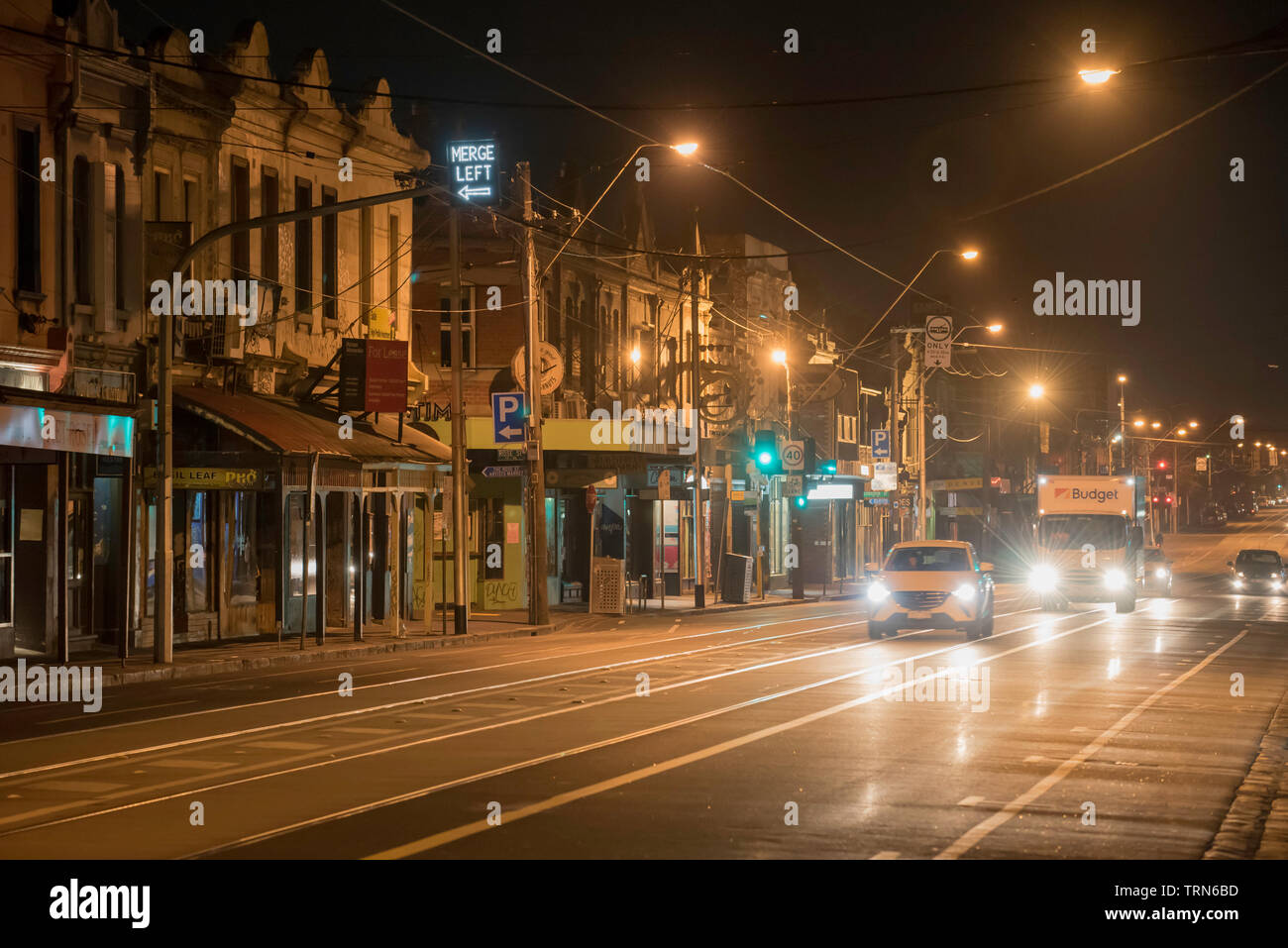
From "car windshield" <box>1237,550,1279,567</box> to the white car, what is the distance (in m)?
34.2

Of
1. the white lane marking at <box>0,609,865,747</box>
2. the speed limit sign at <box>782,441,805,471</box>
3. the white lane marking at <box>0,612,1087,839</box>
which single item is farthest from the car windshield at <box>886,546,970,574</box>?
the speed limit sign at <box>782,441,805,471</box>

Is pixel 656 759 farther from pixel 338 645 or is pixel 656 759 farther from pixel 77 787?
pixel 338 645

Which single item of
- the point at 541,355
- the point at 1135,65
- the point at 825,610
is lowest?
the point at 825,610

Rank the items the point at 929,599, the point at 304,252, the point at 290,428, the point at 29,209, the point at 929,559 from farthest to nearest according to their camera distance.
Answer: the point at 304,252, the point at 929,559, the point at 290,428, the point at 929,599, the point at 29,209

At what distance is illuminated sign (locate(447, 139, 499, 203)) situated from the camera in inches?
950

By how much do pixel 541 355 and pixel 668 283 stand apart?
15.8m

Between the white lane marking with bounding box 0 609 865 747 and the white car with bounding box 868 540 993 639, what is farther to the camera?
the white car with bounding box 868 540 993 639

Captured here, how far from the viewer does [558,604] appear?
140 ft

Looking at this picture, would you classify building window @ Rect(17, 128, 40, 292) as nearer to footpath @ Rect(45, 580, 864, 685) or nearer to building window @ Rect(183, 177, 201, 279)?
building window @ Rect(183, 177, 201, 279)

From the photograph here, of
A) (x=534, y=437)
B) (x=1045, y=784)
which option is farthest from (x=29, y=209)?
(x=1045, y=784)

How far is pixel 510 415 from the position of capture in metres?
33.2

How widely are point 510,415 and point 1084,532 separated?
16229mm
